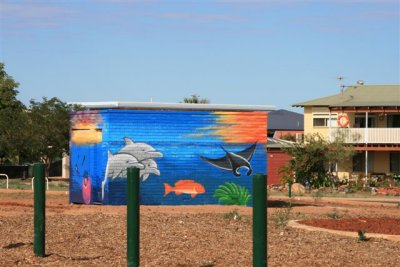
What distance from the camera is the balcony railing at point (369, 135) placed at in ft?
180

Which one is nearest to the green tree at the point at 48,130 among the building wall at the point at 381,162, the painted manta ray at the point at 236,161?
the building wall at the point at 381,162

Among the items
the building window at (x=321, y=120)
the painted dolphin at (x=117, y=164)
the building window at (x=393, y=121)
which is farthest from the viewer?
the building window at (x=321, y=120)

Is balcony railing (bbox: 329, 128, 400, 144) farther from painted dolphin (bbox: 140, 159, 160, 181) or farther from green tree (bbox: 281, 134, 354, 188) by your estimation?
painted dolphin (bbox: 140, 159, 160, 181)

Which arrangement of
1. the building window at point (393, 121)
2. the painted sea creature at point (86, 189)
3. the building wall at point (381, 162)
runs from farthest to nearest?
the building window at point (393, 121) → the building wall at point (381, 162) → the painted sea creature at point (86, 189)

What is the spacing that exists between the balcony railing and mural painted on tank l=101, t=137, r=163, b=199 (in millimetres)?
28063

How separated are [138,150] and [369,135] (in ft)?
97.6

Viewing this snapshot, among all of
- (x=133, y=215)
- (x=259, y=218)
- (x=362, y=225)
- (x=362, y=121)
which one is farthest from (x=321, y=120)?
(x=259, y=218)

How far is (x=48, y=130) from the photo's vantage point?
53.4m

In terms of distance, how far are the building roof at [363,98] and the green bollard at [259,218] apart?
4728cm

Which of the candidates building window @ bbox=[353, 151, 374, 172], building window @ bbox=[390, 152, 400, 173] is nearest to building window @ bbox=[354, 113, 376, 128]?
building window @ bbox=[353, 151, 374, 172]

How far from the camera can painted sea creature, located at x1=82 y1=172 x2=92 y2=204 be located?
92.3 ft

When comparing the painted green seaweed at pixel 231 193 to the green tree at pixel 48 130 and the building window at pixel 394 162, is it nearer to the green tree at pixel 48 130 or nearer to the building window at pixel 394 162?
the green tree at pixel 48 130

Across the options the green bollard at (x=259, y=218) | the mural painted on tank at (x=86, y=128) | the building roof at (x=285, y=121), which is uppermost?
the building roof at (x=285, y=121)

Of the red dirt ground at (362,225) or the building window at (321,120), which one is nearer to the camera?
the red dirt ground at (362,225)
